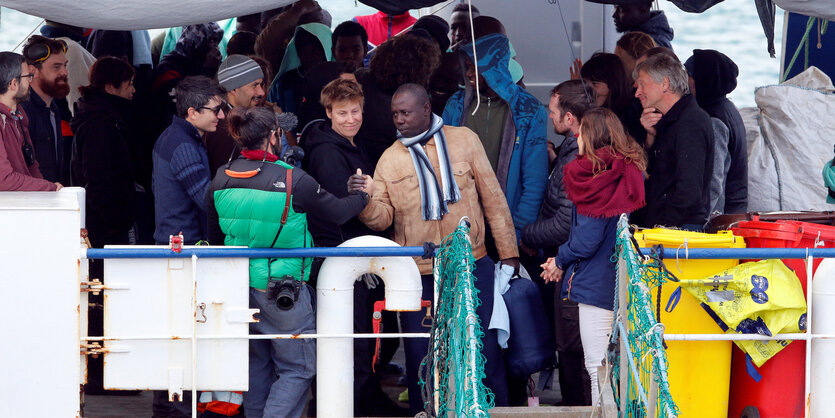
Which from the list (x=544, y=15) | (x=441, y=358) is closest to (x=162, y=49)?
(x=544, y=15)

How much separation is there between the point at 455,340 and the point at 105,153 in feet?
10.4

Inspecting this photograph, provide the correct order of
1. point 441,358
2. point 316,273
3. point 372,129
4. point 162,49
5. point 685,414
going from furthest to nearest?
point 162,49 < point 372,129 < point 316,273 < point 685,414 < point 441,358

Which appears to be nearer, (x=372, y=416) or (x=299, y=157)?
(x=299, y=157)

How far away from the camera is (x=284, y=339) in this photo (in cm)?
444

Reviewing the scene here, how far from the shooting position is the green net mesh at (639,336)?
125 inches

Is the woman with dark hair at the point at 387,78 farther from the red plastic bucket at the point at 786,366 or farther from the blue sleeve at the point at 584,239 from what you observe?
the red plastic bucket at the point at 786,366

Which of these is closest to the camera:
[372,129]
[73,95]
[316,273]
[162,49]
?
[316,273]

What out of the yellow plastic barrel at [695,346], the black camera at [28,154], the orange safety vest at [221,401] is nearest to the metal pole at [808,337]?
the yellow plastic barrel at [695,346]

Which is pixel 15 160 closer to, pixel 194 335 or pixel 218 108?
pixel 218 108

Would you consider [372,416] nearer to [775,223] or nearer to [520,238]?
[520,238]

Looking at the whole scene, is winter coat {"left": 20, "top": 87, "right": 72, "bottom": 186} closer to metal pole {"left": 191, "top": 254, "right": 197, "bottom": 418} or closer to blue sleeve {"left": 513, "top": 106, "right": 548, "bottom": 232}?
metal pole {"left": 191, "top": 254, "right": 197, "bottom": 418}

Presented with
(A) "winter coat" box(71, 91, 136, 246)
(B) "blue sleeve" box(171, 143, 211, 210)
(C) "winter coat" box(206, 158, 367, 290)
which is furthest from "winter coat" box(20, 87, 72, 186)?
(C) "winter coat" box(206, 158, 367, 290)

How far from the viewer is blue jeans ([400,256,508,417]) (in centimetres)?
484

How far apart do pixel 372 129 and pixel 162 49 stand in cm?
335
